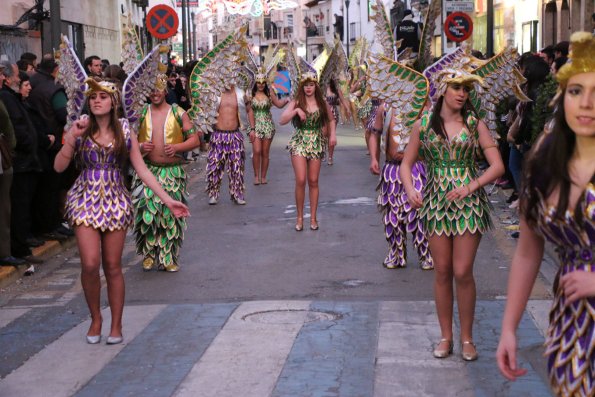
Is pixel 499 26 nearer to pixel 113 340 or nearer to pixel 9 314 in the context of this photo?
pixel 9 314

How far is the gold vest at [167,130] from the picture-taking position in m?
10.3

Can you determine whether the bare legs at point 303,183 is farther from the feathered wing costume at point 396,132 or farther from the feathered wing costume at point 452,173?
the feathered wing costume at point 452,173

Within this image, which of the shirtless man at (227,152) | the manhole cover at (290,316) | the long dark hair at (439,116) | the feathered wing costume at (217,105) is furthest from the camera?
the shirtless man at (227,152)

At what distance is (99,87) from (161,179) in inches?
120

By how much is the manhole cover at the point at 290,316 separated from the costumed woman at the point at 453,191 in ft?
4.39

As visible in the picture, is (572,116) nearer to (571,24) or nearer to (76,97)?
(76,97)

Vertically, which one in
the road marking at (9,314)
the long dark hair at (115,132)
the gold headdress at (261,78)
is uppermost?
the gold headdress at (261,78)

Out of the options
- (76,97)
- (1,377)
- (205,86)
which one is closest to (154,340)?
(1,377)

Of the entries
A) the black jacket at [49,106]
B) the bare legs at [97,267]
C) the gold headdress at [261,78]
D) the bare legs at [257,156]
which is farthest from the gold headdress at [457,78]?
the gold headdress at [261,78]

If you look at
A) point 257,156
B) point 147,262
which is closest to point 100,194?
point 147,262

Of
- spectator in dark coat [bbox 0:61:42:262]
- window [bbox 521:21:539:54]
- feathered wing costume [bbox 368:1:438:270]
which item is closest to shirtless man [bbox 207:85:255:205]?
feathered wing costume [bbox 368:1:438:270]

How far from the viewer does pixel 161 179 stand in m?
10.3

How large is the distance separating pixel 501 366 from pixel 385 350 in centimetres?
327

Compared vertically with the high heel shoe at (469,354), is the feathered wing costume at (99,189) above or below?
above
